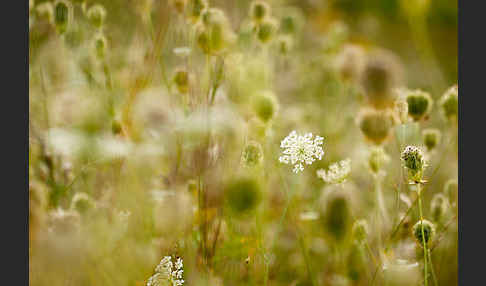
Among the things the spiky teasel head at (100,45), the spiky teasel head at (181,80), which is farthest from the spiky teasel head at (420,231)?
the spiky teasel head at (100,45)

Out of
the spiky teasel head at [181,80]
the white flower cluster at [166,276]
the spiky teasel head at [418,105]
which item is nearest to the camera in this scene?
the white flower cluster at [166,276]

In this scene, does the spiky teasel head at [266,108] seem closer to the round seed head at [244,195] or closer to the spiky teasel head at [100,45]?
the round seed head at [244,195]

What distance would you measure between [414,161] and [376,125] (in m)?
0.16

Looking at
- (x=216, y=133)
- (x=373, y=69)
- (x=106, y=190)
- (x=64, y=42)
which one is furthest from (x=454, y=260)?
(x=64, y=42)

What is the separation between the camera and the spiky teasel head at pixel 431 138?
0.74 meters

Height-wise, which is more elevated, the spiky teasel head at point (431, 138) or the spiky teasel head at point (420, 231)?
the spiky teasel head at point (431, 138)

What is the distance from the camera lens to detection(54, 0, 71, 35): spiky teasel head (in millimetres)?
805

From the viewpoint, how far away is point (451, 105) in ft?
2.35

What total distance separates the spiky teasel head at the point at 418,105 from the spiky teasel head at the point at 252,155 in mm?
213

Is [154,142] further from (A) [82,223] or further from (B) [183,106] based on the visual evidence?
(A) [82,223]

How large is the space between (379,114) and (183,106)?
11.6 inches

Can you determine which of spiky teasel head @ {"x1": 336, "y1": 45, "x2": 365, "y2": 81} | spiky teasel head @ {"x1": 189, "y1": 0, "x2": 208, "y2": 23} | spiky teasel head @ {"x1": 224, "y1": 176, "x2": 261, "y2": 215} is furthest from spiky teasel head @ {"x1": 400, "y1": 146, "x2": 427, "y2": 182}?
spiky teasel head @ {"x1": 336, "y1": 45, "x2": 365, "y2": 81}

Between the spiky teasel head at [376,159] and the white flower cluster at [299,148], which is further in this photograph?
the spiky teasel head at [376,159]

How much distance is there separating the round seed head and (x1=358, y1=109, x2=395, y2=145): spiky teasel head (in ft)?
0.67
